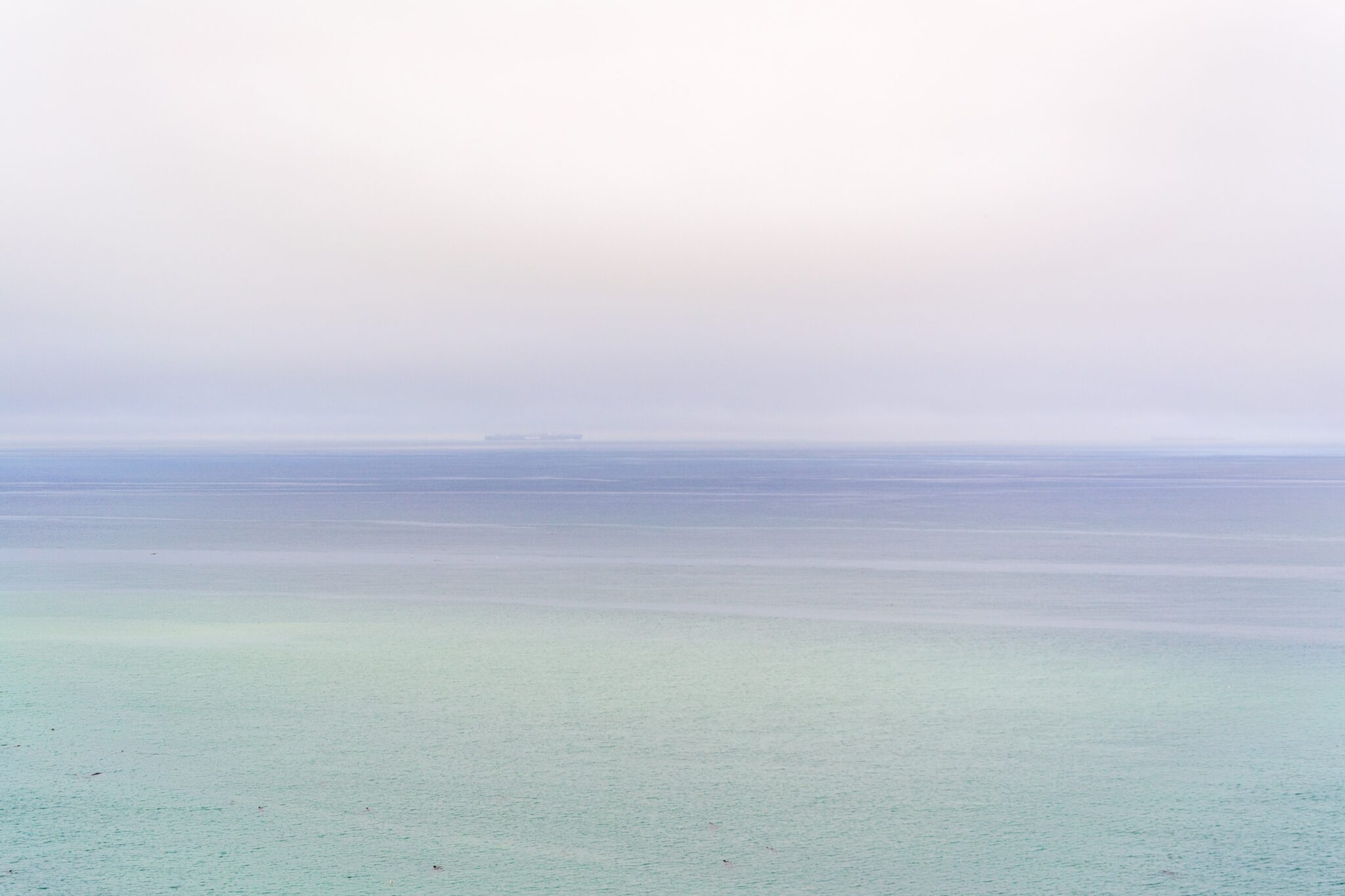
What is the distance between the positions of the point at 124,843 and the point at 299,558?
15.8 meters

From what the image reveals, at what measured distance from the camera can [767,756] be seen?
841 centimetres

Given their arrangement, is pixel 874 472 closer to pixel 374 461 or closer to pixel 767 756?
pixel 374 461

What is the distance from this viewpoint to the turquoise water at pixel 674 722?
656cm

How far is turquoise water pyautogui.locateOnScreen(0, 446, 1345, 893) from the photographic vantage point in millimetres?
6559

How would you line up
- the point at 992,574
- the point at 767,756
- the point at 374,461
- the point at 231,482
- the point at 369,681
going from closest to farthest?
1. the point at 767,756
2. the point at 369,681
3. the point at 992,574
4. the point at 231,482
5. the point at 374,461

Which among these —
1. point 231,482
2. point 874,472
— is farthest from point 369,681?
point 874,472

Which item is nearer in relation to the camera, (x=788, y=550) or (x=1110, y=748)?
(x=1110, y=748)

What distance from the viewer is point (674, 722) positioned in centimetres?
936

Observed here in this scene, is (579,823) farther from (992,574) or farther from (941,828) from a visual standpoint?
(992,574)

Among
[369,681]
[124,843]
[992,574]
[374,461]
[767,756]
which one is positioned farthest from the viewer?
[374,461]

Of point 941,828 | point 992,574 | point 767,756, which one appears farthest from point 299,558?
point 941,828

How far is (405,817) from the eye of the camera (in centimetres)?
717

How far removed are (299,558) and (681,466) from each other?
66.3m

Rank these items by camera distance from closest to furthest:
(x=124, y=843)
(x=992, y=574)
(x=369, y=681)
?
(x=124, y=843), (x=369, y=681), (x=992, y=574)
